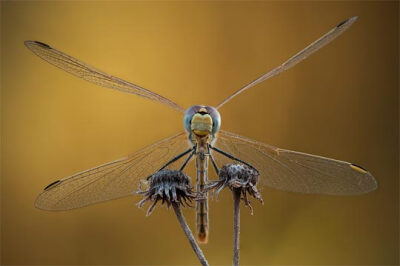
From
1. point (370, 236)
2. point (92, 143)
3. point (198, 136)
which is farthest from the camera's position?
point (92, 143)

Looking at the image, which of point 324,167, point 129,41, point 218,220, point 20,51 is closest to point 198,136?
point 324,167

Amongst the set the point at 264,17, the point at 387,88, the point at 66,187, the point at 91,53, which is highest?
the point at 264,17

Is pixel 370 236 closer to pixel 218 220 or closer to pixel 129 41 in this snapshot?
pixel 218 220

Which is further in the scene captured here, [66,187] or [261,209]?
[261,209]

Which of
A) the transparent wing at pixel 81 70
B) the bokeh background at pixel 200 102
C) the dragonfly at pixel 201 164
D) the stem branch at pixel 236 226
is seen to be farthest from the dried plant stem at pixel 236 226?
the bokeh background at pixel 200 102

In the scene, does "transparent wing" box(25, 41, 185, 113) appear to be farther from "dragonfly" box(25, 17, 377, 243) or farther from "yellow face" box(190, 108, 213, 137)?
"yellow face" box(190, 108, 213, 137)

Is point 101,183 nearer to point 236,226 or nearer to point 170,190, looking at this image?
point 170,190
